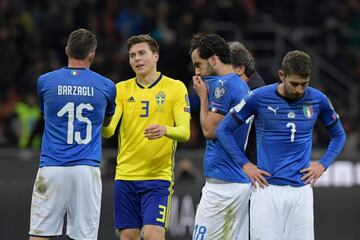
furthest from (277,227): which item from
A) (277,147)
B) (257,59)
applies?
(257,59)

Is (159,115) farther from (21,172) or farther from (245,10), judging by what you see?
(245,10)

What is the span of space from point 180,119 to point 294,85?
5.12 ft

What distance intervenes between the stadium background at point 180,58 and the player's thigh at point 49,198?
458cm

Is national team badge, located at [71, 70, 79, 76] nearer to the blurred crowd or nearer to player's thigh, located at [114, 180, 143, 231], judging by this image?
player's thigh, located at [114, 180, 143, 231]

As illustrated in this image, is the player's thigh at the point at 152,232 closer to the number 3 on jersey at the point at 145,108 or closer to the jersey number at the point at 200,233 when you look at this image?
the jersey number at the point at 200,233

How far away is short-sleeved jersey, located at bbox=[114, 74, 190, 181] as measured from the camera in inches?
394

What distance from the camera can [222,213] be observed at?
938cm

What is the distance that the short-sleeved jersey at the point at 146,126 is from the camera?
1000cm

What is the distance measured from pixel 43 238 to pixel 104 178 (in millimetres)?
5577

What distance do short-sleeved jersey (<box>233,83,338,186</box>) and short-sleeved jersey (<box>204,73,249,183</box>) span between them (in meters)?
0.46

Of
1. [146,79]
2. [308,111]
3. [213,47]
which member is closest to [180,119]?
[146,79]

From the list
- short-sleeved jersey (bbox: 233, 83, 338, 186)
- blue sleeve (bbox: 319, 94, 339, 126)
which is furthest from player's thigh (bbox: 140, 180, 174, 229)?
blue sleeve (bbox: 319, 94, 339, 126)

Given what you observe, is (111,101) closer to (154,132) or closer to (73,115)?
(73,115)

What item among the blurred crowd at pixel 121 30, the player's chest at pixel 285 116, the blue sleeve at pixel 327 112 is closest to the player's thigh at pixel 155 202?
the player's chest at pixel 285 116
